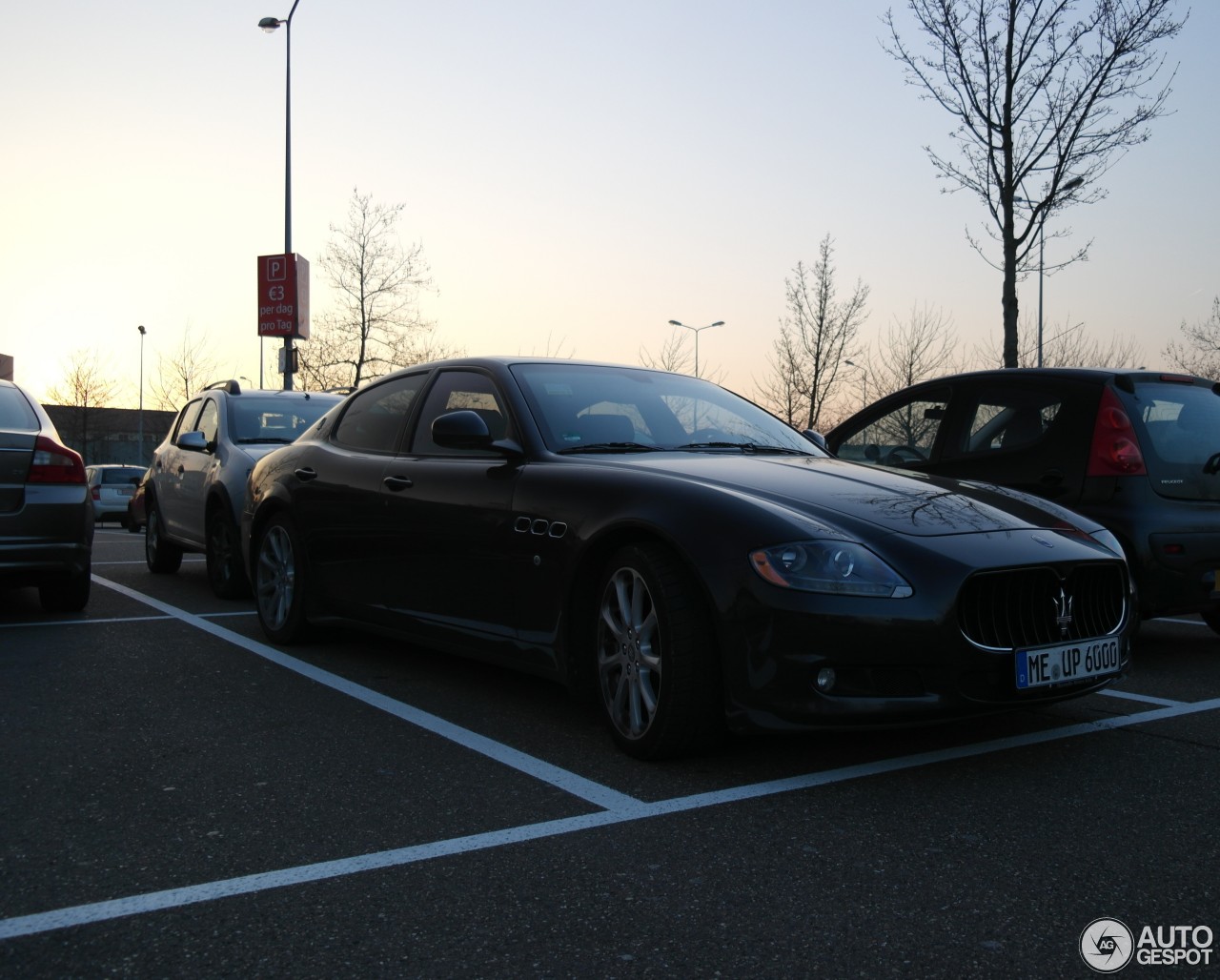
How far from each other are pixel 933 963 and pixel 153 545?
9404 millimetres

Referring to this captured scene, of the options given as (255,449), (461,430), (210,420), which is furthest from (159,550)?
(461,430)

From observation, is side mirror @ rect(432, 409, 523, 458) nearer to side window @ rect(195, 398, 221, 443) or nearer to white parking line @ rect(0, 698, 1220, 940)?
white parking line @ rect(0, 698, 1220, 940)

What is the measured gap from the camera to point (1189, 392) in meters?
6.34

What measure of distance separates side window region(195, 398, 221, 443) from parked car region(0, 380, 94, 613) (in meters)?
1.66

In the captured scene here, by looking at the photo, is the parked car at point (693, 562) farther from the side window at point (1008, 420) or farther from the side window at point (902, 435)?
the side window at point (902, 435)

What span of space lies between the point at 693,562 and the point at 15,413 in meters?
5.46

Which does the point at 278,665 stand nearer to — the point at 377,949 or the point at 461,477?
the point at 461,477

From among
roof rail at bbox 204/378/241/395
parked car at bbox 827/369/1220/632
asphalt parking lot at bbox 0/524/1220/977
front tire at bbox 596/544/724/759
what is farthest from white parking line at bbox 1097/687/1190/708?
roof rail at bbox 204/378/241/395

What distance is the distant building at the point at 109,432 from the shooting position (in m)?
62.8

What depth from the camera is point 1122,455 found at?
5.99m

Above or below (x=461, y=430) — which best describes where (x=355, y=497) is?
below

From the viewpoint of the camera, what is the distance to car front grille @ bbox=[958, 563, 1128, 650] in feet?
12.0

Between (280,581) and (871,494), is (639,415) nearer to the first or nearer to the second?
(871,494)

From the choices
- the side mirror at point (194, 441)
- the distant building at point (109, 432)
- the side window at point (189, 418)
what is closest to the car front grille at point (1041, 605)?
the side mirror at point (194, 441)
